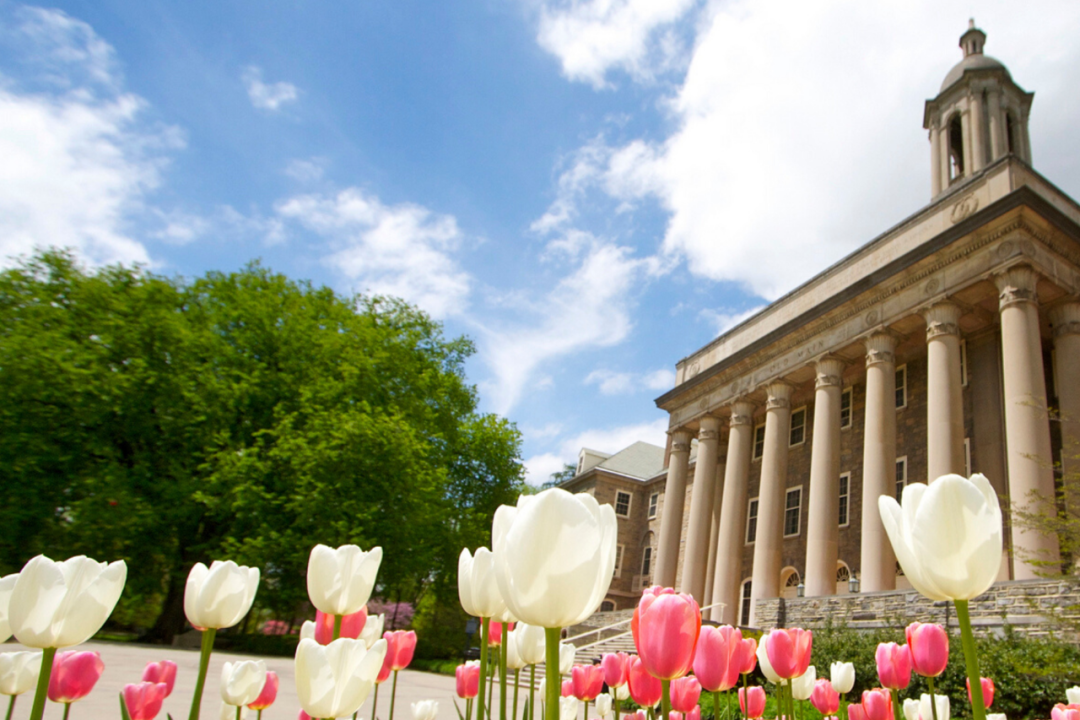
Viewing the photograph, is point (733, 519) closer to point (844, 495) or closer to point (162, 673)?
point (844, 495)

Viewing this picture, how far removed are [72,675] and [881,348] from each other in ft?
79.7

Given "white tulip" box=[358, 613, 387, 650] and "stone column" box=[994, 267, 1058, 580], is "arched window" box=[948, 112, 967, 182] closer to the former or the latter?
"stone column" box=[994, 267, 1058, 580]

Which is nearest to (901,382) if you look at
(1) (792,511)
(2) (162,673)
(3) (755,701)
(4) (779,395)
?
(4) (779,395)

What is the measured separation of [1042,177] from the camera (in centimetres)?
2184

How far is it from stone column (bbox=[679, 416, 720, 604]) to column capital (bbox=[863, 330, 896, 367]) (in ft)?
30.3

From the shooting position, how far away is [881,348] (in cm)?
2298

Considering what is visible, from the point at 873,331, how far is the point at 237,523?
874 inches

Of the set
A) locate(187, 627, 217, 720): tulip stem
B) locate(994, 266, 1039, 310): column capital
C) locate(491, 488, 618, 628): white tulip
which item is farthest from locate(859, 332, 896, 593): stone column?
locate(491, 488, 618, 628): white tulip

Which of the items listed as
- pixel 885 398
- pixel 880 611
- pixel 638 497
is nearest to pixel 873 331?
pixel 885 398

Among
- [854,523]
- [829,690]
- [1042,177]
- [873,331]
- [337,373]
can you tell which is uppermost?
[1042,177]

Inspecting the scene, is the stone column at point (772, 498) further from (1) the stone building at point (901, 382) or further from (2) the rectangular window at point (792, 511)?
(2) the rectangular window at point (792, 511)

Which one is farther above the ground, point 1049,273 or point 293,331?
point 1049,273

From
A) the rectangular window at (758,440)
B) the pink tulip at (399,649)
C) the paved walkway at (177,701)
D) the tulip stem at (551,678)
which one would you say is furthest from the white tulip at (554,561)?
the rectangular window at (758,440)

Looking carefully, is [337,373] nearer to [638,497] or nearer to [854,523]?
[854,523]
